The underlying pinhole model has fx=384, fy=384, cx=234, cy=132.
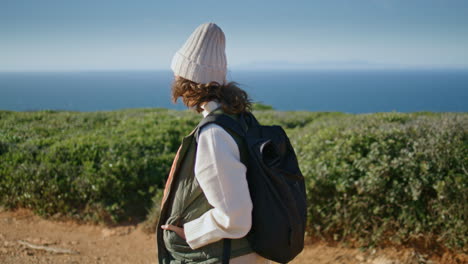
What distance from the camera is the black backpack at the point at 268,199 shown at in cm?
187

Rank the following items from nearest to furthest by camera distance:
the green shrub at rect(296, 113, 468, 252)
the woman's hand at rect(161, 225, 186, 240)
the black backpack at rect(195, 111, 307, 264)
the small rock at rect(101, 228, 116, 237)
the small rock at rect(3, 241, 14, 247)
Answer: the black backpack at rect(195, 111, 307, 264), the woman's hand at rect(161, 225, 186, 240), the green shrub at rect(296, 113, 468, 252), the small rock at rect(3, 241, 14, 247), the small rock at rect(101, 228, 116, 237)

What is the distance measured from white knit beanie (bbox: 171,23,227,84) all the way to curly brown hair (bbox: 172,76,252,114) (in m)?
0.03

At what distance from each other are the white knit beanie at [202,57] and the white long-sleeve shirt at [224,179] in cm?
35

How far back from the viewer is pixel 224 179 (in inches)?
68.3

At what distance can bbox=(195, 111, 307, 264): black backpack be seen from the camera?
187 centimetres

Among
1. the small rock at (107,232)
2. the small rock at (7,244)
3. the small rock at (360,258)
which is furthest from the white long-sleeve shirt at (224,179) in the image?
the small rock at (7,244)

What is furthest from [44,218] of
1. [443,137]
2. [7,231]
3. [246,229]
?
[443,137]

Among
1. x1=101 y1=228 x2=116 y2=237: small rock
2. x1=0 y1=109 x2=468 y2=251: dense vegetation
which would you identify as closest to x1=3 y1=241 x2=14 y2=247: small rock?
x1=0 y1=109 x2=468 y2=251: dense vegetation

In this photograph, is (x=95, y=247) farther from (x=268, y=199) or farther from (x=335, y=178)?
(x=268, y=199)

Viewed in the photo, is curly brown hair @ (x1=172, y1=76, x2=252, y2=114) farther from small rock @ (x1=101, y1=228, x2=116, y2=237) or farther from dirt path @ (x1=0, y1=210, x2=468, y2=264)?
small rock @ (x1=101, y1=228, x2=116, y2=237)

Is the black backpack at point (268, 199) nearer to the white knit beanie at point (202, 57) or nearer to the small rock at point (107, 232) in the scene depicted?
the white knit beanie at point (202, 57)

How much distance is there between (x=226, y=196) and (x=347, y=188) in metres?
3.04

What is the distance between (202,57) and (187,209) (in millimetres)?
811

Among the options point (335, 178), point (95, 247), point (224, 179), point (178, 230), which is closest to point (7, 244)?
point (95, 247)
